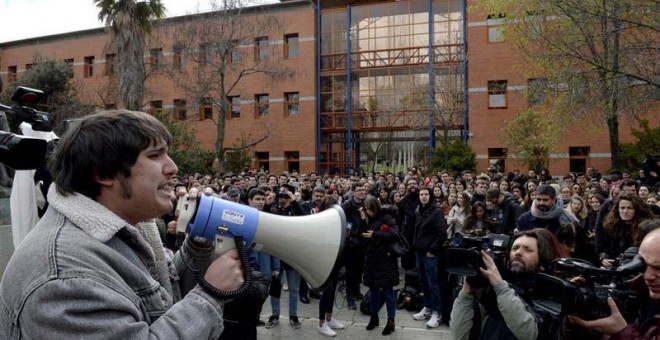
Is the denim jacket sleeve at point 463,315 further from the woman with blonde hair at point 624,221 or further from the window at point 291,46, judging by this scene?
the window at point 291,46

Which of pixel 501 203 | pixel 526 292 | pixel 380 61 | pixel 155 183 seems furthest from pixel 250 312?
Answer: pixel 380 61

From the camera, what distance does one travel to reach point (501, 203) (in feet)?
25.7

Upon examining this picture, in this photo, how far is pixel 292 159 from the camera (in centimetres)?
2672

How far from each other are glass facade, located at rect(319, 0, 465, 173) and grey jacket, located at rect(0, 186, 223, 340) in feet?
69.1

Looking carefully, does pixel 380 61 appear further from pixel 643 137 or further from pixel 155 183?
pixel 155 183

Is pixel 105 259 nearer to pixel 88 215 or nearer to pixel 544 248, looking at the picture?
pixel 88 215

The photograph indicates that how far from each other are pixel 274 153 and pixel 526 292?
24541mm

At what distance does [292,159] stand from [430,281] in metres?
20.1

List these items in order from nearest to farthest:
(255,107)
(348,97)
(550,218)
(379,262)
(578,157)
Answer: (550,218), (379,262), (578,157), (348,97), (255,107)

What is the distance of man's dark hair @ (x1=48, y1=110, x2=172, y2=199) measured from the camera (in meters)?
1.54

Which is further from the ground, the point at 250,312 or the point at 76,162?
the point at 76,162

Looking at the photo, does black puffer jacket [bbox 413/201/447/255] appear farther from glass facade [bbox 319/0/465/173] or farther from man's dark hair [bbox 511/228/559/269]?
glass facade [bbox 319/0/465/173]

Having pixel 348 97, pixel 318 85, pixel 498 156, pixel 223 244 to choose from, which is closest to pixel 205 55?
pixel 318 85

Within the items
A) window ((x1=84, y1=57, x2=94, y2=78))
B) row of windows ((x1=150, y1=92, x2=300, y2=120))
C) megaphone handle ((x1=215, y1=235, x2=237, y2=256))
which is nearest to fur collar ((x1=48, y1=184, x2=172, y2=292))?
megaphone handle ((x1=215, y1=235, x2=237, y2=256))
